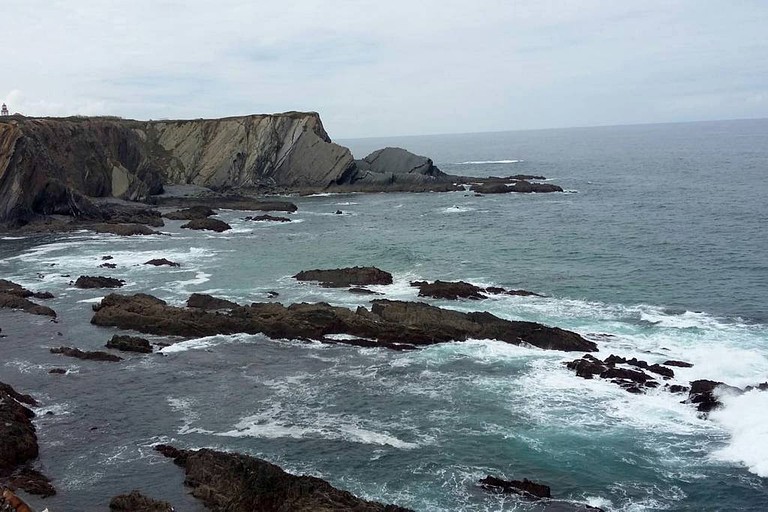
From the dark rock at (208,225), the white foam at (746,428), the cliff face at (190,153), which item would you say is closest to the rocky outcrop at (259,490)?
the white foam at (746,428)

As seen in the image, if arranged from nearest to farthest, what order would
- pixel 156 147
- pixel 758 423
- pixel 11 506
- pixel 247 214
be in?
pixel 11 506 → pixel 758 423 → pixel 247 214 → pixel 156 147

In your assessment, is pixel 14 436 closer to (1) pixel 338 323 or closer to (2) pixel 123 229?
(1) pixel 338 323

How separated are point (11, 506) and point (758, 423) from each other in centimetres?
2226

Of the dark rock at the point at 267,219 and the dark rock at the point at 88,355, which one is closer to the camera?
the dark rock at the point at 88,355

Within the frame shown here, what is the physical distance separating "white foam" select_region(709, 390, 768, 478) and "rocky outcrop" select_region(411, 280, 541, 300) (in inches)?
669

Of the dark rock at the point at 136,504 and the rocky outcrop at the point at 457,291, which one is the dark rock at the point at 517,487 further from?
the rocky outcrop at the point at 457,291

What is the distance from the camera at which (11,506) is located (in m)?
10.7

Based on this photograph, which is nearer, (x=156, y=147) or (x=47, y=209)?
(x=47, y=209)

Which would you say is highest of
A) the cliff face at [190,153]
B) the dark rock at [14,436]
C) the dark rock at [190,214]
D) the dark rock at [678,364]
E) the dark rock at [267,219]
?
the cliff face at [190,153]

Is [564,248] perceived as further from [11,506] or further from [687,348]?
[11,506]

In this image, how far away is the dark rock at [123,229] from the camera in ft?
222

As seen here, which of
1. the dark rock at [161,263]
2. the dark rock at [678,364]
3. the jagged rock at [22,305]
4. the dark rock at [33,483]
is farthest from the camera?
the dark rock at [161,263]

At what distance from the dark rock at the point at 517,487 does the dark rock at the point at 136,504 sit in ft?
29.2

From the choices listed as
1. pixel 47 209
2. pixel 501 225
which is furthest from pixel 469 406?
pixel 47 209
